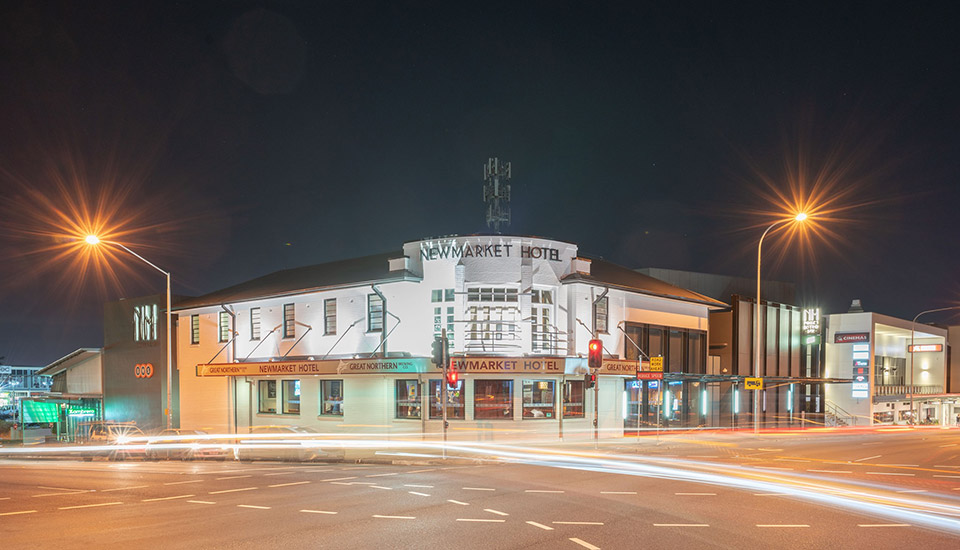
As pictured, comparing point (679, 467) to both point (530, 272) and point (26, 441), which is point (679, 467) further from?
point (26, 441)

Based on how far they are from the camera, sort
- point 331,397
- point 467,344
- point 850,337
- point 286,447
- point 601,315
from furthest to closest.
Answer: point 850,337 → point 331,397 → point 601,315 → point 467,344 → point 286,447

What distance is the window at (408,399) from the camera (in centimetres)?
3070

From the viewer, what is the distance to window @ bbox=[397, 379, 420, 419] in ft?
101

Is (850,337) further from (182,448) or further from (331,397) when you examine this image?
(182,448)

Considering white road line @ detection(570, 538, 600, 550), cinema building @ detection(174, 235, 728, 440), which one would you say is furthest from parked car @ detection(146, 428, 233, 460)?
white road line @ detection(570, 538, 600, 550)

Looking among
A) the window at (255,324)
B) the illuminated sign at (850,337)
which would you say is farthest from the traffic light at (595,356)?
the illuminated sign at (850,337)

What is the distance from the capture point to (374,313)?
3203 cm

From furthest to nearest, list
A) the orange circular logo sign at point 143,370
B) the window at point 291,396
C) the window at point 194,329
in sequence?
the orange circular logo sign at point 143,370 < the window at point 194,329 < the window at point 291,396

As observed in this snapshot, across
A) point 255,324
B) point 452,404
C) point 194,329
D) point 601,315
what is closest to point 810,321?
point 601,315

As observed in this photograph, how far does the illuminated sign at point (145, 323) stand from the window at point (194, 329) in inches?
115

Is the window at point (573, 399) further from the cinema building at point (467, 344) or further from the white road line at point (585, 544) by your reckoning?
the white road line at point (585, 544)

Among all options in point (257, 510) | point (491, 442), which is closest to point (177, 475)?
point (257, 510)

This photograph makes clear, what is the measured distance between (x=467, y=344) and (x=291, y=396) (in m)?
10.6

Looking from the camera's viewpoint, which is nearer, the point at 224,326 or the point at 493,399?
the point at 493,399
